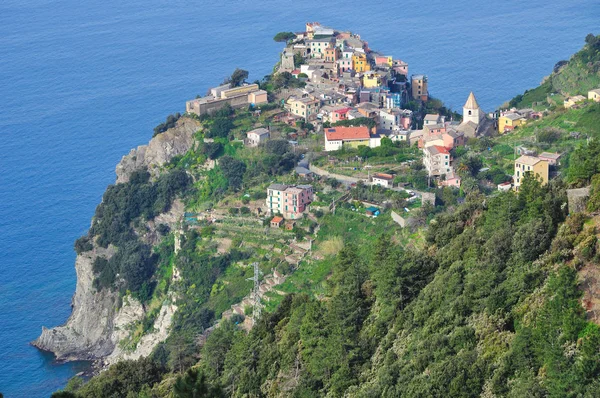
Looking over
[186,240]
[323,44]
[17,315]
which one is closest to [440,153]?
[186,240]

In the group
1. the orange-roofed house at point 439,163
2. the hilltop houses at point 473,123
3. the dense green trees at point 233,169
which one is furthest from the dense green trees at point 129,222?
the hilltop houses at point 473,123

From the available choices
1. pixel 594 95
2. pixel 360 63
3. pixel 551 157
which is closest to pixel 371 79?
pixel 360 63

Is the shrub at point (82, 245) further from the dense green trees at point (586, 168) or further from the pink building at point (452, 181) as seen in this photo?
the dense green trees at point (586, 168)

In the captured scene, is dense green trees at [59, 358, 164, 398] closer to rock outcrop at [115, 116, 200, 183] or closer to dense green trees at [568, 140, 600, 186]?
dense green trees at [568, 140, 600, 186]

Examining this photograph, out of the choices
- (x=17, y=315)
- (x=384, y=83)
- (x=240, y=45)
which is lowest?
(x=17, y=315)

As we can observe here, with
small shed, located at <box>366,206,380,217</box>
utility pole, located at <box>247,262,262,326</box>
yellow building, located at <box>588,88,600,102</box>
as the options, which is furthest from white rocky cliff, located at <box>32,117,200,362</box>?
yellow building, located at <box>588,88,600,102</box>

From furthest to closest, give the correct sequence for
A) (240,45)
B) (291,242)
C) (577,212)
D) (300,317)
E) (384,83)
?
(240,45), (384,83), (291,242), (300,317), (577,212)

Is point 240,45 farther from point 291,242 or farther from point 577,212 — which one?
point 577,212
